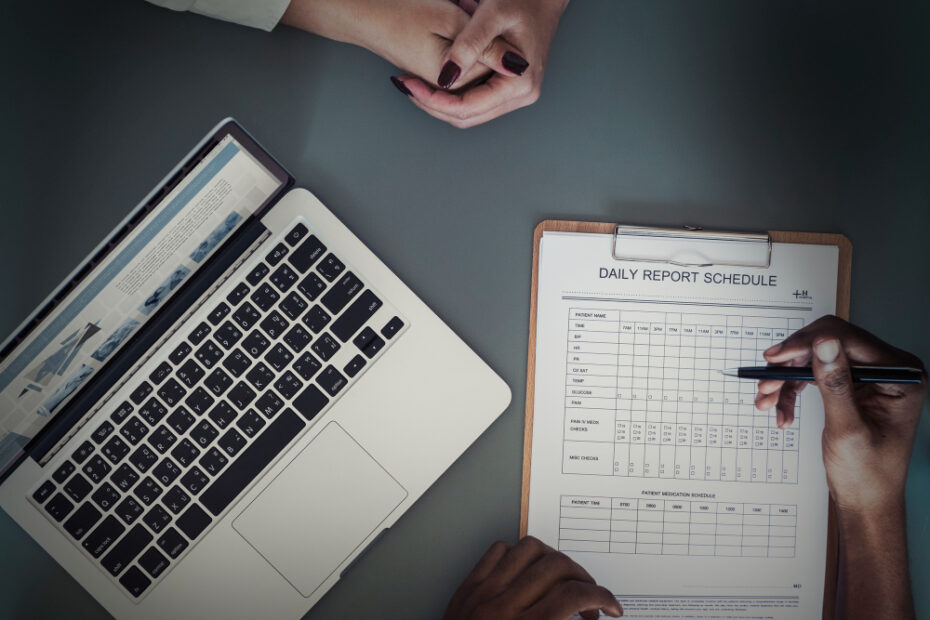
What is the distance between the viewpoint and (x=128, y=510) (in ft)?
1.98

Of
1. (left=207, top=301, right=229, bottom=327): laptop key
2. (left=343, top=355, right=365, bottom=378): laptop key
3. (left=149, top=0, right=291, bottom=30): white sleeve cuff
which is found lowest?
(left=207, top=301, right=229, bottom=327): laptop key

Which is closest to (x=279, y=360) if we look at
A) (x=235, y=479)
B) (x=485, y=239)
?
(x=235, y=479)

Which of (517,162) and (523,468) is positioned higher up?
(517,162)

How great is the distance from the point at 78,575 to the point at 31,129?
0.48m

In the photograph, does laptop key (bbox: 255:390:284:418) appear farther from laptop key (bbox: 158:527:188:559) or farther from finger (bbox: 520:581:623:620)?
finger (bbox: 520:581:623:620)

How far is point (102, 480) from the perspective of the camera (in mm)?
604

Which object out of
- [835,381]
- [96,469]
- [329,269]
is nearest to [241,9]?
[329,269]

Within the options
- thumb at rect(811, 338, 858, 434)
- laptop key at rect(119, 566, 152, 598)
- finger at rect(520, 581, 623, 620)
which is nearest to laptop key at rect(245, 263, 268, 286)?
laptop key at rect(119, 566, 152, 598)

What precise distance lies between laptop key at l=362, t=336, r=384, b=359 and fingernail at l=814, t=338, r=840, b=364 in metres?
0.45

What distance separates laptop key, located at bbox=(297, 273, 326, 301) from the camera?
618 mm

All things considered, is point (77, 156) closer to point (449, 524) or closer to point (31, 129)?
point (31, 129)

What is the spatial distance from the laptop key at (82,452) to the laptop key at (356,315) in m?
0.27

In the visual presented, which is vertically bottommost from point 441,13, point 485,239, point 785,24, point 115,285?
→ point 115,285

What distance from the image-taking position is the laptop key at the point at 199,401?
61cm
